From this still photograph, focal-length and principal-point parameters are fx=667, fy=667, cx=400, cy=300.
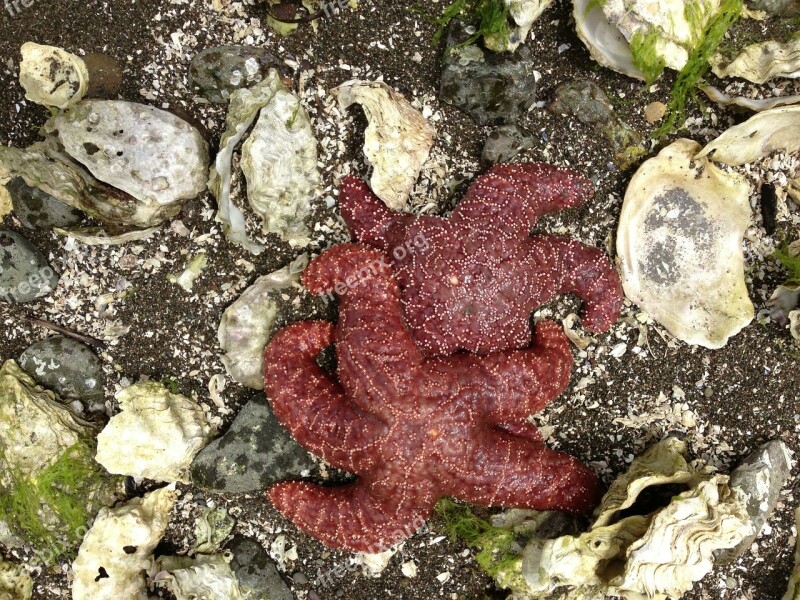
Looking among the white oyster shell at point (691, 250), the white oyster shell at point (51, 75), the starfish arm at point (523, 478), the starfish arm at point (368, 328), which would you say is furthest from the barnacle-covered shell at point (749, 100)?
the white oyster shell at point (51, 75)

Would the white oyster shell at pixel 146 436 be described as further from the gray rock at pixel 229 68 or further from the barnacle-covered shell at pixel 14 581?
the gray rock at pixel 229 68

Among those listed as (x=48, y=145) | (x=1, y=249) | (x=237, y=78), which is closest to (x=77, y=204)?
(x=48, y=145)

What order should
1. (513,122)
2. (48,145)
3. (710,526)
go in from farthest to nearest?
(513,122) < (48,145) < (710,526)

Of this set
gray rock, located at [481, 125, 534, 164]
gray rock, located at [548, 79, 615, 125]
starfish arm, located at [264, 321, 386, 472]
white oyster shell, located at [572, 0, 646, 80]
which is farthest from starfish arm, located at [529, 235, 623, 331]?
starfish arm, located at [264, 321, 386, 472]

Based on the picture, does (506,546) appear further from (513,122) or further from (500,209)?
(513,122)

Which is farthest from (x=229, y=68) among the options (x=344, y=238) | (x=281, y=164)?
(x=344, y=238)

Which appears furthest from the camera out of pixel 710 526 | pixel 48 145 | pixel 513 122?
pixel 513 122

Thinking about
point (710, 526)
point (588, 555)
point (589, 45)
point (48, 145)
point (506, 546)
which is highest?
point (589, 45)
